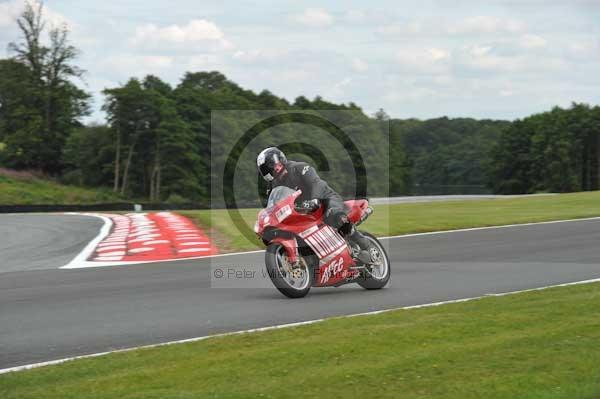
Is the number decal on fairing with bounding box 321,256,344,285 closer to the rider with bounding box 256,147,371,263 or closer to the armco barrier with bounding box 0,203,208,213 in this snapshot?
the rider with bounding box 256,147,371,263

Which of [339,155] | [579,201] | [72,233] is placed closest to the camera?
[72,233]

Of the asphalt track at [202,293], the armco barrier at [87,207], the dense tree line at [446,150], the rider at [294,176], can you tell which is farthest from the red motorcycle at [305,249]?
the dense tree line at [446,150]

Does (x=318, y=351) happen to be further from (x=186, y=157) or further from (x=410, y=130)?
(x=410, y=130)

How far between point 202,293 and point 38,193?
2092 inches

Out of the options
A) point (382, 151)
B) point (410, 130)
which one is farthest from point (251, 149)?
point (410, 130)

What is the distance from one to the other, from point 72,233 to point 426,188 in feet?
434

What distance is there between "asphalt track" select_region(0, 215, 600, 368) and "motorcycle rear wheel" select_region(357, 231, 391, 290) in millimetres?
164

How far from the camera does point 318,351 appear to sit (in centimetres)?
636

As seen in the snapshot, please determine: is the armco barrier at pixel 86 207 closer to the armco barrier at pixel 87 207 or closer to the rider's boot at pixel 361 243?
the armco barrier at pixel 87 207

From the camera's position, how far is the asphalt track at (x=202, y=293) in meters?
7.86

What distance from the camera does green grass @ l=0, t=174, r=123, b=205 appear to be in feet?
188

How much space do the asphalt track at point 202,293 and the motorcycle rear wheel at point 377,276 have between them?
0.16m

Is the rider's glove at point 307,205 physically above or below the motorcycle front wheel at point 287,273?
above

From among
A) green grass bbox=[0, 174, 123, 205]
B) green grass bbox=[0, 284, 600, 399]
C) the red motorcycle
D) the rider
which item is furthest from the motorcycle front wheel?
green grass bbox=[0, 174, 123, 205]
